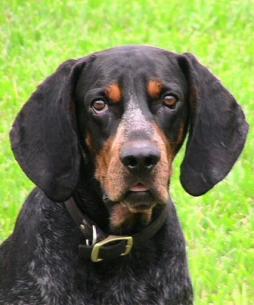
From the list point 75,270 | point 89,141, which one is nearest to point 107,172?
point 89,141

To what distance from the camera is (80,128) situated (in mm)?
6352

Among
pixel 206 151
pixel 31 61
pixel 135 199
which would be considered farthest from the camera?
pixel 31 61

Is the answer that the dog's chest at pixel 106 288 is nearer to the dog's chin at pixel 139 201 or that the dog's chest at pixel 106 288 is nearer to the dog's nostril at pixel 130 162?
the dog's chin at pixel 139 201

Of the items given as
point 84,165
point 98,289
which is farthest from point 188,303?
point 84,165

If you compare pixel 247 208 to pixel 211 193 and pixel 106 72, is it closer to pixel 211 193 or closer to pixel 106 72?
pixel 211 193

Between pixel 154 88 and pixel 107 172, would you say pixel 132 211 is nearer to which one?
pixel 107 172

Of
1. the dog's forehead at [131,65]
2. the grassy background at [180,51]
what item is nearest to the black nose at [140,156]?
Answer: the dog's forehead at [131,65]

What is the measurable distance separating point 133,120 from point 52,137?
54cm

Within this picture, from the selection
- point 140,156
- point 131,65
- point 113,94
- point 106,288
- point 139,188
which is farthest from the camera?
point 106,288

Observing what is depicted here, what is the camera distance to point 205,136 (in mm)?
6434

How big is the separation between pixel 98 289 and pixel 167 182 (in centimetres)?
75

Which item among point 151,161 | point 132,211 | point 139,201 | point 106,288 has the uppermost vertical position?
point 151,161

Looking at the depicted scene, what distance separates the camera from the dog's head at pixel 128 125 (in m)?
6.03

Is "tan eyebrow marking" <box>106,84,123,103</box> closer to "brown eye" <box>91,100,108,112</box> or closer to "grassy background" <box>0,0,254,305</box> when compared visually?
"brown eye" <box>91,100,108,112</box>
